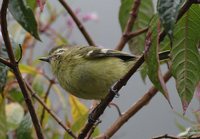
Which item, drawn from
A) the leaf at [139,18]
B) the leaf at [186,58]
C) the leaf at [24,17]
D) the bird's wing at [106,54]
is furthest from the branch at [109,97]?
the leaf at [139,18]

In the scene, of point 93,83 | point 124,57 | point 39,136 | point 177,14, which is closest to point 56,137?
point 93,83

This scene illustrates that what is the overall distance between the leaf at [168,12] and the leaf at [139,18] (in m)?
1.18

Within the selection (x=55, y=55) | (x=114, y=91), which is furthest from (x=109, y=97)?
(x=55, y=55)

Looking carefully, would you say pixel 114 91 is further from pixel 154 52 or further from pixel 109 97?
pixel 154 52

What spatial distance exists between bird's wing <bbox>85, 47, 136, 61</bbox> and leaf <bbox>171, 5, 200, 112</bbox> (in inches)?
28.9

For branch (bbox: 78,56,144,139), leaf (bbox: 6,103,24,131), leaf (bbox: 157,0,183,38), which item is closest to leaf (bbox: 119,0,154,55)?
leaf (bbox: 6,103,24,131)

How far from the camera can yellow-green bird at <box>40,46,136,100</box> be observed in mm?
2021

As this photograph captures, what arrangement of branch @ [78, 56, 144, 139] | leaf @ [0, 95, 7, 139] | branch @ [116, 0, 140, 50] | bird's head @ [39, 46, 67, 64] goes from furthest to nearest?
bird's head @ [39, 46, 67, 64]
branch @ [116, 0, 140, 50]
leaf @ [0, 95, 7, 139]
branch @ [78, 56, 144, 139]

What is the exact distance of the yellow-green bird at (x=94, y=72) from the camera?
6.63 ft

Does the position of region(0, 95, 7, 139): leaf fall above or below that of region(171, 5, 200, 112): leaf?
below

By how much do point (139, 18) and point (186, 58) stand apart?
97 centimetres

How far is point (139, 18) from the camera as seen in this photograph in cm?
214

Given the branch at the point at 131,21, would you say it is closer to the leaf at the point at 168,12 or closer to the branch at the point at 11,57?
the branch at the point at 11,57

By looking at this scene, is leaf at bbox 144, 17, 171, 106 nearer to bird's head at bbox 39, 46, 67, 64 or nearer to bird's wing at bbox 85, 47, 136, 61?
bird's wing at bbox 85, 47, 136, 61
